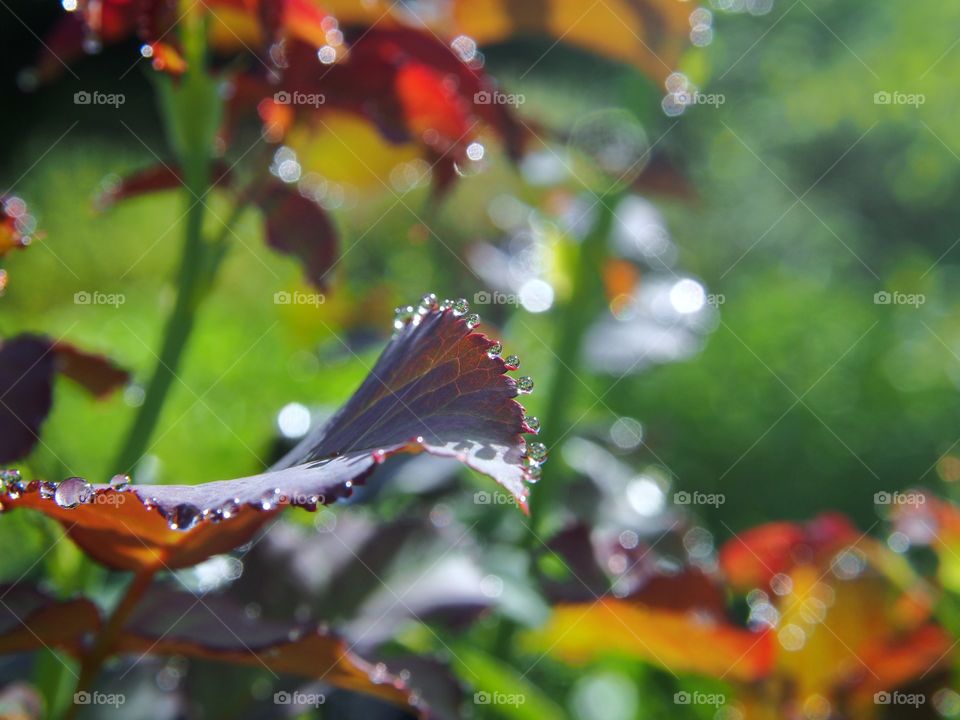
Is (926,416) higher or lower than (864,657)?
higher

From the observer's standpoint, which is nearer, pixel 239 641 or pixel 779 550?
pixel 239 641

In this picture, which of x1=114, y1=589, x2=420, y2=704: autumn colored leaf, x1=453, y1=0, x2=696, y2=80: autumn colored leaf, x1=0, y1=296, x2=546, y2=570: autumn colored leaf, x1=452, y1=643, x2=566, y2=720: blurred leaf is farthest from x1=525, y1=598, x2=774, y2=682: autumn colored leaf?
x1=453, y1=0, x2=696, y2=80: autumn colored leaf

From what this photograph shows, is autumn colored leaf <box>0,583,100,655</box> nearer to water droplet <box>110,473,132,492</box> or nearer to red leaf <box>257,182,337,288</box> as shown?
water droplet <box>110,473,132,492</box>

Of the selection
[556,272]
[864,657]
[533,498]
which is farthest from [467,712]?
[556,272]

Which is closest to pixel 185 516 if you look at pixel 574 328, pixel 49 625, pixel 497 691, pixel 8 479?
pixel 8 479

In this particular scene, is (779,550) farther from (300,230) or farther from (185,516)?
(185,516)

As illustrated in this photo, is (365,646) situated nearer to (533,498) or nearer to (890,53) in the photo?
(533,498)

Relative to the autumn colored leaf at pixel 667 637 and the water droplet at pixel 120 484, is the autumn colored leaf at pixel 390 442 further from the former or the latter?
the autumn colored leaf at pixel 667 637
